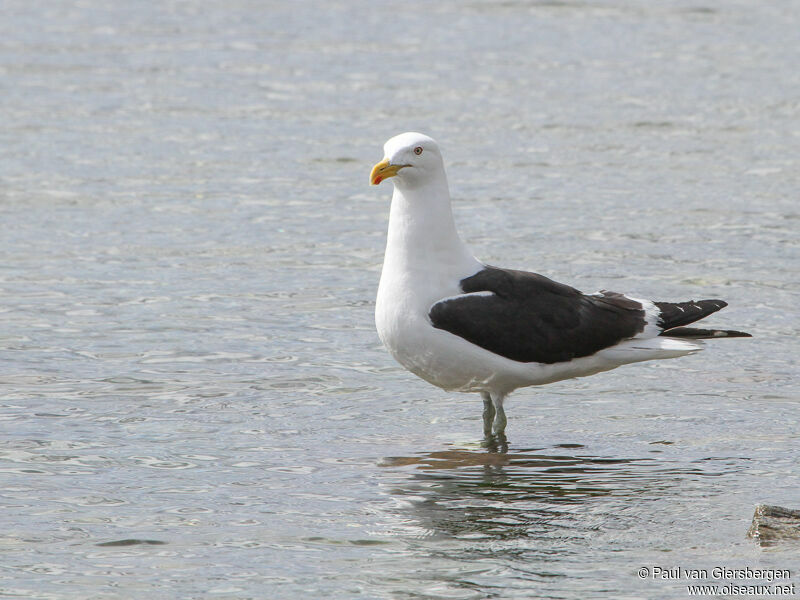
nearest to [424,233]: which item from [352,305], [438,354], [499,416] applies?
[438,354]

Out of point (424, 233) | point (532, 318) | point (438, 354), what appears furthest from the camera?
point (532, 318)

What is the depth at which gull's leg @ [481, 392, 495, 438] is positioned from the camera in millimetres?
10156

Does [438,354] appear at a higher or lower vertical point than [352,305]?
lower

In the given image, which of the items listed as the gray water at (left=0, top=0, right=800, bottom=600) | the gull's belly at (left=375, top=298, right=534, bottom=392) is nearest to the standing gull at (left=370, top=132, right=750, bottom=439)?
the gull's belly at (left=375, top=298, right=534, bottom=392)

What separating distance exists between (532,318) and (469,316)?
56 centimetres

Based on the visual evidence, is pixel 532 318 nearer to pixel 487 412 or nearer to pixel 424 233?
pixel 487 412

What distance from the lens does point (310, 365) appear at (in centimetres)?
1155

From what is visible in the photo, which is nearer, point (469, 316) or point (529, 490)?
point (529, 490)

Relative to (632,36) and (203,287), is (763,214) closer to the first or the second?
(203,287)

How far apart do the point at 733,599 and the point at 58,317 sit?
7.18m

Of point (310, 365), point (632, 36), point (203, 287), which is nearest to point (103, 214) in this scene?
point (203, 287)

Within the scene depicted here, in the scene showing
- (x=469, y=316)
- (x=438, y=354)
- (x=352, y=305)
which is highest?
(x=469, y=316)

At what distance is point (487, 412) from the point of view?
401 inches

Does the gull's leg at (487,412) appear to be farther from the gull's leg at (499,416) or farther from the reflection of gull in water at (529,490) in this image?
the reflection of gull in water at (529,490)
